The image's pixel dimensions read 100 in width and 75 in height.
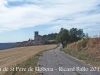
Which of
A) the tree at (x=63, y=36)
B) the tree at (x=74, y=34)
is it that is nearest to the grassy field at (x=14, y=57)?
the tree at (x=63, y=36)

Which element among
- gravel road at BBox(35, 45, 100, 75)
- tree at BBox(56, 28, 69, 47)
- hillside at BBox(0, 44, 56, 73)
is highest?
tree at BBox(56, 28, 69, 47)

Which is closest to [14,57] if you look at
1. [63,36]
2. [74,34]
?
[63,36]

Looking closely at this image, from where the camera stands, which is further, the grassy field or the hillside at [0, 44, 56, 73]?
the hillside at [0, 44, 56, 73]

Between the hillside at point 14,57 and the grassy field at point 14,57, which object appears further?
the hillside at point 14,57

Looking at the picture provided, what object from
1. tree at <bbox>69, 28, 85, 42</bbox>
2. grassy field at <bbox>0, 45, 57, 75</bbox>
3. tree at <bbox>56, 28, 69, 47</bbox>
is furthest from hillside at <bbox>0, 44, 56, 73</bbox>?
tree at <bbox>69, 28, 85, 42</bbox>

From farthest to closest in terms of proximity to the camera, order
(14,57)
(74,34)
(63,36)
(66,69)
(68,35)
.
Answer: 1. (74,34)
2. (68,35)
3. (63,36)
4. (14,57)
5. (66,69)

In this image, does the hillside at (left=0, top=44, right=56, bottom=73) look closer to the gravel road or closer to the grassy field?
the grassy field

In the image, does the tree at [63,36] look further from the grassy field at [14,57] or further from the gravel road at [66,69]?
the gravel road at [66,69]

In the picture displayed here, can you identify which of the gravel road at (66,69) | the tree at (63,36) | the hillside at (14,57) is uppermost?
the tree at (63,36)

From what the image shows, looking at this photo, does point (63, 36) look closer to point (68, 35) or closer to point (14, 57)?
point (68, 35)

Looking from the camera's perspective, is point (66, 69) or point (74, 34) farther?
point (74, 34)

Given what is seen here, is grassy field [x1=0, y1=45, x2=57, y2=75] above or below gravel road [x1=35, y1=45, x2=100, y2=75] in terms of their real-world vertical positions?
below

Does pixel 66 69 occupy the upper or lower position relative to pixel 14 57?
upper

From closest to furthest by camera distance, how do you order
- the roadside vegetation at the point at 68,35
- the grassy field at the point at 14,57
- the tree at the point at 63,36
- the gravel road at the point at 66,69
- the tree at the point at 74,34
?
the gravel road at the point at 66,69, the grassy field at the point at 14,57, the tree at the point at 63,36, the roadside vegetation at the point at 68,35, the tree at the point at 74,34
